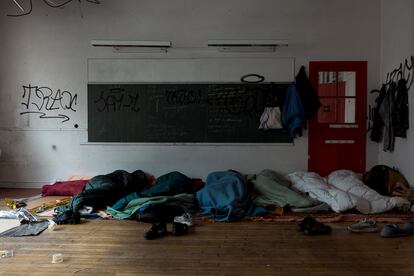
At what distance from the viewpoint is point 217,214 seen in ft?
12.7

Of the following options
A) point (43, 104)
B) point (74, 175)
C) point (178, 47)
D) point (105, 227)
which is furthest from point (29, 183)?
point (178, 47)

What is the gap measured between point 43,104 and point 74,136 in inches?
25.9

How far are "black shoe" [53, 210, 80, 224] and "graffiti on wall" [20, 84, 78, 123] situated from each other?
80.0 inches

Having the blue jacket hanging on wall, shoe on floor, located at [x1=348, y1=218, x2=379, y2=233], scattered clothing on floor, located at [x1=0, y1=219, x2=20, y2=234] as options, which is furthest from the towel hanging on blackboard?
scattered clothing on floor, located at [x1=0, y1=219, x2=20, y2=234]

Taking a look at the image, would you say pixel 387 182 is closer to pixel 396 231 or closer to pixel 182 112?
pixel 396 231

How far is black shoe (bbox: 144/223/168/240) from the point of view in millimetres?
3193

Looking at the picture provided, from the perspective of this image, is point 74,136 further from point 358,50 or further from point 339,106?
point 358,50

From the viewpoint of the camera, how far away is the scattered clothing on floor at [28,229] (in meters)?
3.30

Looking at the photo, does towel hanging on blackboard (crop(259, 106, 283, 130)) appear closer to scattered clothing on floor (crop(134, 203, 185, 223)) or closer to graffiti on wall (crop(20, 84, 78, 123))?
scattered clothing on floor (crop(134, 203, 185, 223))

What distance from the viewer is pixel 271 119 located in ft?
16.5

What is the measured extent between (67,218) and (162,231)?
3.44 feet

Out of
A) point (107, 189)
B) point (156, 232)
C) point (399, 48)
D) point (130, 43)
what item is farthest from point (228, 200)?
point (399, 48)

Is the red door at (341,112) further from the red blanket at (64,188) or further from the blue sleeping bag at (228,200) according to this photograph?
the red blanket at (64,188)

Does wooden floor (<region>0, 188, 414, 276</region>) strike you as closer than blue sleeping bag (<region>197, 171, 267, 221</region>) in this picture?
Yes
